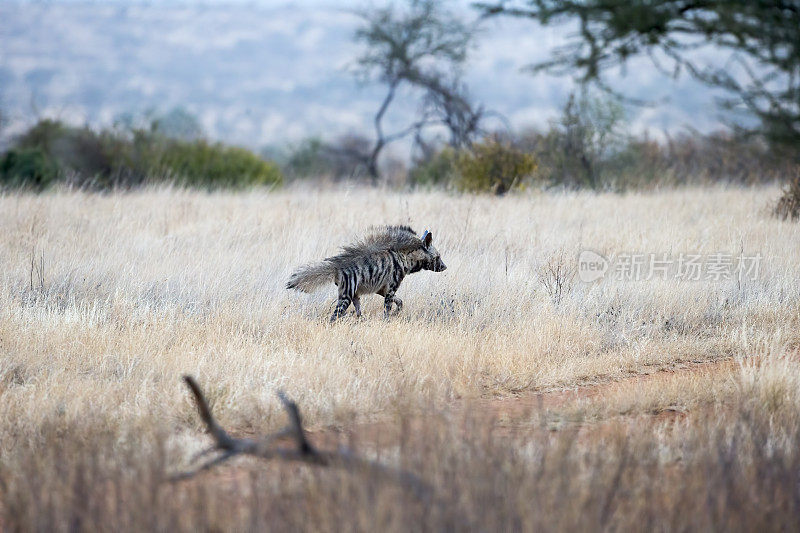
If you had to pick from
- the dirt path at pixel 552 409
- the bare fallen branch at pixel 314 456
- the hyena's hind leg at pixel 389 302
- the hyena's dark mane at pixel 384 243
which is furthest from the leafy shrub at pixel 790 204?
the bare fallen branch at pixel 314 456

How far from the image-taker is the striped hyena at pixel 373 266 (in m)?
7.25

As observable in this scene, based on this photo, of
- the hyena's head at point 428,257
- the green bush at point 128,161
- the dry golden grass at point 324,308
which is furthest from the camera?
the green bush at point 128,161

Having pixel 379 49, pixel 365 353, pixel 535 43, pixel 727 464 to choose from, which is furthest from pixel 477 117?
pixel 535 43

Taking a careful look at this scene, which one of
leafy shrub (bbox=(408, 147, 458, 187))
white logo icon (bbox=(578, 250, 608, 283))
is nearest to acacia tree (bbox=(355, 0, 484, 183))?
leafy shrub (bbox=(408, 147, 458, 187))

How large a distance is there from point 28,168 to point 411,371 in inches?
649

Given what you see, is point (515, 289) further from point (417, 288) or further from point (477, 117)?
point (477, 117)

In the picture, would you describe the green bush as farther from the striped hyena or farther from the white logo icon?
the striped hyena

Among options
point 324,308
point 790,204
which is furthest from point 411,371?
point 790,204

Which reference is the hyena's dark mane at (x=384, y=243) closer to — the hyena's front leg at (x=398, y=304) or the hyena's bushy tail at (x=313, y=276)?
the hyena's bushy tail at (x=313, y=276)

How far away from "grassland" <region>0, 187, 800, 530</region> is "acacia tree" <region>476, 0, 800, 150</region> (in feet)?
6.75

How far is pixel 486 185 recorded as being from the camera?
16.3m

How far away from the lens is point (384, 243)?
25.1 feet

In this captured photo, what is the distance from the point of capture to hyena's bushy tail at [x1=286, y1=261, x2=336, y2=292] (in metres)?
7.20

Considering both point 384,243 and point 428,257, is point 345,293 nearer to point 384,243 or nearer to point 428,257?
point 384,243
